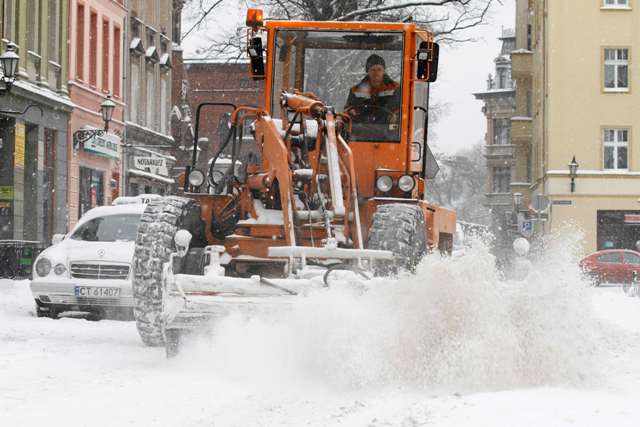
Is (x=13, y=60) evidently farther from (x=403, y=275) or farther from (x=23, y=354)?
(x=403, y=275)

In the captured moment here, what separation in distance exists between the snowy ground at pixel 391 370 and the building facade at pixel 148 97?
28.4 m

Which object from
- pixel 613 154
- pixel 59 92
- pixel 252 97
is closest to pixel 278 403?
pixel 59 92

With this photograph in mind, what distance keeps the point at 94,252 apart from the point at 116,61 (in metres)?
25.0

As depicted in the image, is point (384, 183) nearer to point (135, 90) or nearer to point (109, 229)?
point (109, 229)

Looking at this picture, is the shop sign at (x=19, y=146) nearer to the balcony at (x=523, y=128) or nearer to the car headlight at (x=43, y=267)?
the car headlight at (x=43, y=267)

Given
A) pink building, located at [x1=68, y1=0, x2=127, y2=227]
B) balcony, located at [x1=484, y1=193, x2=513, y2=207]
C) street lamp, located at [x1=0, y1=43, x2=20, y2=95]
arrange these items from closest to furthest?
1. street lamp, located at [x1=0, y1=43, x2=20, y2=95]
2. pink building, located at [x1=68, y1=0, x2=127, y2=227]
3. balcony, located at [x1=484, y1=193, x2=513, y2=207]

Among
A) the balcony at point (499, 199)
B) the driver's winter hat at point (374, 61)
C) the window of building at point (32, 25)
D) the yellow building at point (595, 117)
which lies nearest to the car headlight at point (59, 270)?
the driver's winter hat at point (374, 61)

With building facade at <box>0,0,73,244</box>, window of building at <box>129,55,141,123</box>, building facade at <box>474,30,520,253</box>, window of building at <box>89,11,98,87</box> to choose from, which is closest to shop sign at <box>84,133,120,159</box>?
building facade at <box>0,0,73,244</box>

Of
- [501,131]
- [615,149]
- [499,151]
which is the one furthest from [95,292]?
[501,131]

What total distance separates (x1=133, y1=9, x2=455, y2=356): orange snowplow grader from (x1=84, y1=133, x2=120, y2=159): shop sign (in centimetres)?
2208

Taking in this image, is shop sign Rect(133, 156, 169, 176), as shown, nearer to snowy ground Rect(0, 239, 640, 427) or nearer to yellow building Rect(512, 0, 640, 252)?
yellow building Rect(512, 0, 640, 252)

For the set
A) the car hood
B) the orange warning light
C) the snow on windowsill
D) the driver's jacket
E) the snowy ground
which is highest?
the snow on windowsill

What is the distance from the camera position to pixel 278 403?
8070 millimetres

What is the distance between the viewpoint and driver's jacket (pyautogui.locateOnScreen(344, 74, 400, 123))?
38.6 feet
